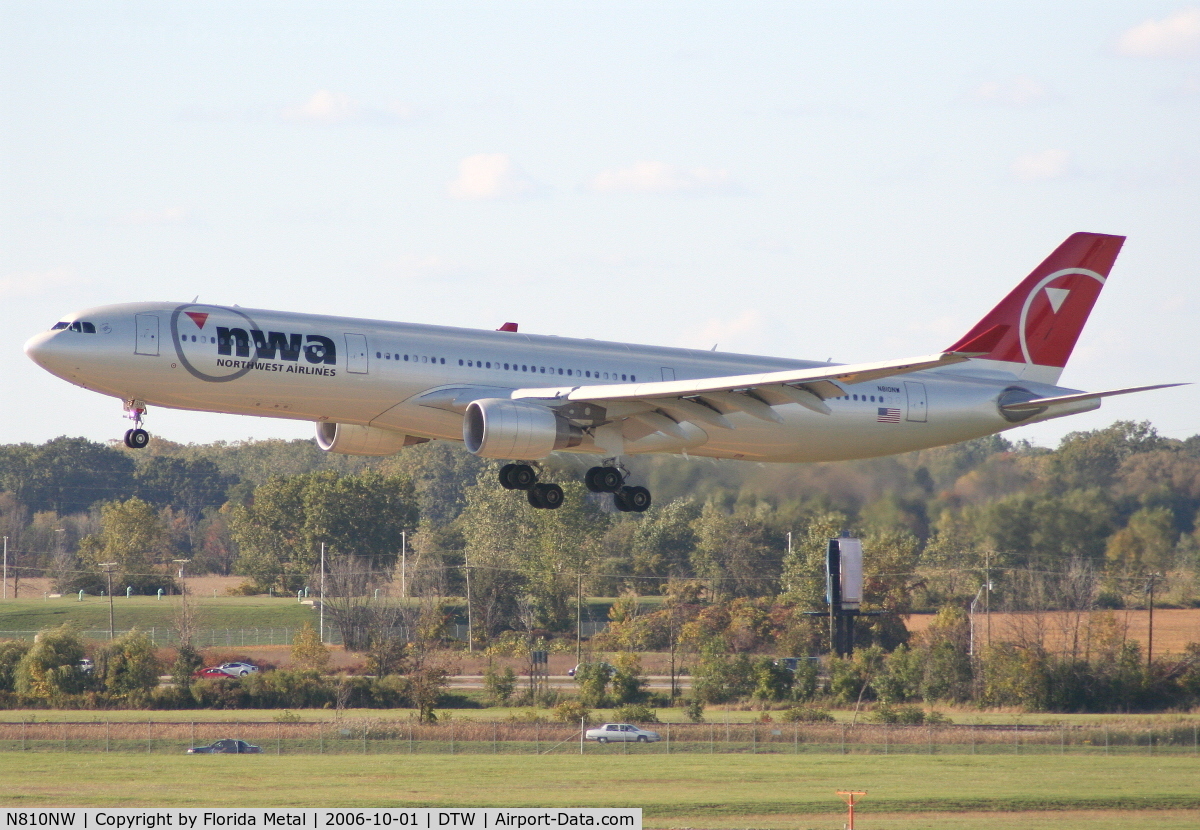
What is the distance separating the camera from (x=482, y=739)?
63188mm

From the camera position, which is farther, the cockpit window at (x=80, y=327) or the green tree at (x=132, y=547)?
the green tree at (x=132, y=547)

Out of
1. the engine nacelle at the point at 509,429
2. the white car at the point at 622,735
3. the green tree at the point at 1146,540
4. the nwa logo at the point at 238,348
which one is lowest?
the white car at the point at 622,735

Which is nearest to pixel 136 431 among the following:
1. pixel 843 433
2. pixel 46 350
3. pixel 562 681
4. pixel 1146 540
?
pixel 46 350

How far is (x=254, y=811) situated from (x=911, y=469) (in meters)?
25.5

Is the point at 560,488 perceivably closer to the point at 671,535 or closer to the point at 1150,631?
the point at 1150,631

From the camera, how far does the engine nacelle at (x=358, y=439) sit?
141ft

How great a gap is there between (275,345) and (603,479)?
404 inches

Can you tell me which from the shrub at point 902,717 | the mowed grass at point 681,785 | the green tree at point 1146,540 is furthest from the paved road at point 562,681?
the green tree at point 1146,540

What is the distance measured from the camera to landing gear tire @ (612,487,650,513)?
45.2 metres

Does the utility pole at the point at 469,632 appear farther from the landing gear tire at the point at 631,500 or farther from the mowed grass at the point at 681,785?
the landing gear tire at the point at 631,500

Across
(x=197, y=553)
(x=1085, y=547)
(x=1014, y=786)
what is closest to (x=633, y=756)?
(x=1014, y=786)

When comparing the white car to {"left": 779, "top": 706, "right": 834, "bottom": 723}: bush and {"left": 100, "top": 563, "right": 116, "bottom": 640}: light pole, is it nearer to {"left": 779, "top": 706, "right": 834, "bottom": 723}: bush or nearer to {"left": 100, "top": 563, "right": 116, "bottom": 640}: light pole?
{"left": 779, "top": 706, "right": 834, "bottom": 723}: bush

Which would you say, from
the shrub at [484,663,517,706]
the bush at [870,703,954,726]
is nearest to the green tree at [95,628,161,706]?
the shrub at [484,663,517,706]

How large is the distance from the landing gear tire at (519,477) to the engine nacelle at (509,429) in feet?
9.43
